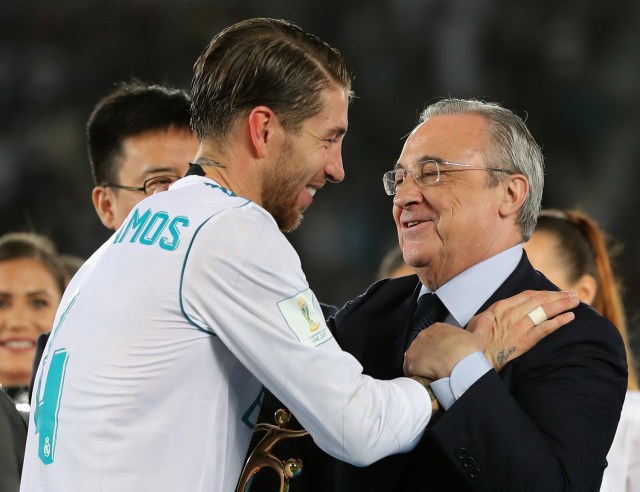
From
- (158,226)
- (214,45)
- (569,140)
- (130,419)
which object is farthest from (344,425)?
(569,140)

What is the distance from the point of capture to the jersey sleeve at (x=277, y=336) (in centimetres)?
204

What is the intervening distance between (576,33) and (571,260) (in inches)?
155

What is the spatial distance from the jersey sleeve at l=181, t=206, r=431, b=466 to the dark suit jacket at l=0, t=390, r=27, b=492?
0.94 m

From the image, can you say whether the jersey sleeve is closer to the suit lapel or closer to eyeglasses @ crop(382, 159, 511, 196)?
the suit lapel

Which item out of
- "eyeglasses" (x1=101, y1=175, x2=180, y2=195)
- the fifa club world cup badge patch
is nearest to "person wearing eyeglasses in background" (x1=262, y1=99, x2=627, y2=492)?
the fifa club world cup badge patch

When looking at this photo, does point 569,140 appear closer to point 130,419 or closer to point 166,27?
point 166,27

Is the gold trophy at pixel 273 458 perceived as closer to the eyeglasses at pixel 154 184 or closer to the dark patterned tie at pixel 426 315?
the dark patterned tie at pixel 426 315

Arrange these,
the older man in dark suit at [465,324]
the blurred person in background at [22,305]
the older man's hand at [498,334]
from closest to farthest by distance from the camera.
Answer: the older man in dark suit at [465,324] → the older man's hand at [498,334] → the blurred person in background at [22,305]

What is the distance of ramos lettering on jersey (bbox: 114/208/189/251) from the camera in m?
2.09

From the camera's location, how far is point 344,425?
2.03 m

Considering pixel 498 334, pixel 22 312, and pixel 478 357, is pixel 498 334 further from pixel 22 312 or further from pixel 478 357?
pixel 22 312

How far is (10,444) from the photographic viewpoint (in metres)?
2.71

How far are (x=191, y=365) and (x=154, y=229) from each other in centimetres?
30

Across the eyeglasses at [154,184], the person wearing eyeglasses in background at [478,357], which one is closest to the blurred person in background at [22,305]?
the eyeglasses at [154,184]
